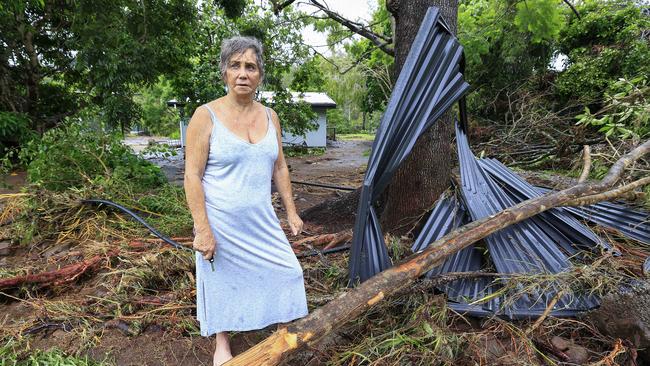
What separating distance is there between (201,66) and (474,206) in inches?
334

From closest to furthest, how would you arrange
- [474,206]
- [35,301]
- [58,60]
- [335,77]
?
[474,206] → [35,301] → [58,60] → [335,77]

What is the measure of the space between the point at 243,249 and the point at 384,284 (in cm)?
71

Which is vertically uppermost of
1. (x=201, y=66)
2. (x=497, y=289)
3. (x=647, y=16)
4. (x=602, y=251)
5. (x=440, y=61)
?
(x=647, y=16)

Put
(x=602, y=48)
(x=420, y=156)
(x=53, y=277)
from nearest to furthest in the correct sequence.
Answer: (x=53, y=277), (x=420, y=156), (x=602, y=48)

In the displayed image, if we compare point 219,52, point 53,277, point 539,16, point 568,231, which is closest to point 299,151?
point 219,52

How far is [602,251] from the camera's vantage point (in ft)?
7.18

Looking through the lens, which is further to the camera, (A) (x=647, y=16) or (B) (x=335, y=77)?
(B) (x=335, y=77)

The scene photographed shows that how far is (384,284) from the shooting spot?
178 cm

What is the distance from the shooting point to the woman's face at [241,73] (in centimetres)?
162

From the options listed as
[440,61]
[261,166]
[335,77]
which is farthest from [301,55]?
[335,77]

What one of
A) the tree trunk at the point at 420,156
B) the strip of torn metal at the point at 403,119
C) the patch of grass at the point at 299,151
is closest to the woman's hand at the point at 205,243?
the strip of torn metal at the point at 403,119

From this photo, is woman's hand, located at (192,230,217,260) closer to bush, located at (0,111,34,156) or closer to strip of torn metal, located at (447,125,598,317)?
strip of torn metal, located at (447,125,598,317)

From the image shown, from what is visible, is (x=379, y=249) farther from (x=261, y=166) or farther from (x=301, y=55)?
(x=301, y=55)

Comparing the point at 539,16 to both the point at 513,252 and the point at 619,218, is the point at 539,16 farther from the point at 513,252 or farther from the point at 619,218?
the point at 513,252
